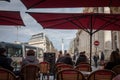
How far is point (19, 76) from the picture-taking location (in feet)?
33.8

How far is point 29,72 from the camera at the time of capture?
1056cm

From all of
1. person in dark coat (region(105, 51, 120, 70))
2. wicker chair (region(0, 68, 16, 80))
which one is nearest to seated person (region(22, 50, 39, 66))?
person in dark coat (region(105, 51, 120, 70))

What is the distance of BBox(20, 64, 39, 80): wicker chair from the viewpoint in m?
10.4

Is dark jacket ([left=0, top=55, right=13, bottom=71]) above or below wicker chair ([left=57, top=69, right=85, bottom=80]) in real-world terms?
above

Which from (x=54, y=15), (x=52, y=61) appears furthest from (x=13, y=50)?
(x=54, y=15)

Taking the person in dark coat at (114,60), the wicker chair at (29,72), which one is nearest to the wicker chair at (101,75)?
the person in dark coat at (114,60)

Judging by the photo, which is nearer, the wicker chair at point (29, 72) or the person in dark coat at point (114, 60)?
the person in dark coat at point (114, 60)

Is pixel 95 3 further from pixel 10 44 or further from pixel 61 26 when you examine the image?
pixel 10 44

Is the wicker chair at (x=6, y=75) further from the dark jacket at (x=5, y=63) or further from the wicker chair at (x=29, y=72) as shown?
the wicker chair at (x=29, y=72)

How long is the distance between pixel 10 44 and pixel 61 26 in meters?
26.0

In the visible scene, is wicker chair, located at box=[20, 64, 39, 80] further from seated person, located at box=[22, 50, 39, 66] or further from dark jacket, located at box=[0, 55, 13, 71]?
seated person, located at box=[22, 50, 39, 66]

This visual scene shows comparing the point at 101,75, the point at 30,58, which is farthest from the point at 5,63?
the point at 101,75

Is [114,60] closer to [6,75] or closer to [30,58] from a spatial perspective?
[30,58]

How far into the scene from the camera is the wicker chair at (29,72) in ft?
34.3
